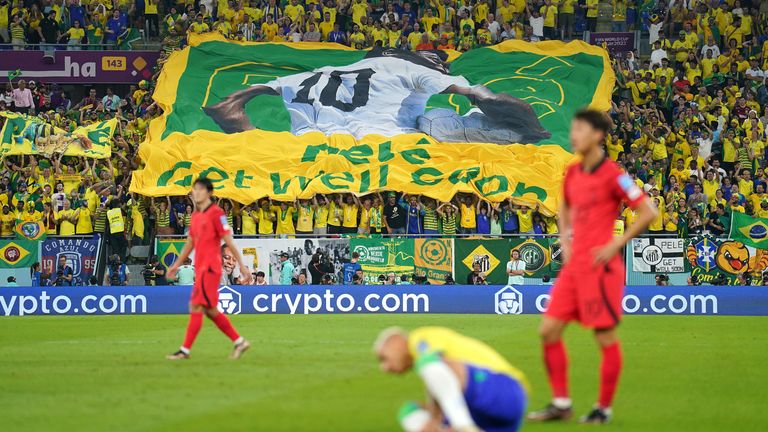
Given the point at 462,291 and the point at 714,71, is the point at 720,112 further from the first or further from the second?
the point at 462,291

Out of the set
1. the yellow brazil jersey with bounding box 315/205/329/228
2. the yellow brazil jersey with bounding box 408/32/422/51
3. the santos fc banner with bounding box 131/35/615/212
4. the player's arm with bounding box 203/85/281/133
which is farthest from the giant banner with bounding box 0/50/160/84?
the yellow brazil jersey with bounding box 315/205/329/228

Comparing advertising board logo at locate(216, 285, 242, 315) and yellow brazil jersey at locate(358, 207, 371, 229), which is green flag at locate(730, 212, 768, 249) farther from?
advertising board logo at locate(216, 285, 242, 315)

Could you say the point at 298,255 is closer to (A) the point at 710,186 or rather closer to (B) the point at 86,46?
(A) the point at 710,186

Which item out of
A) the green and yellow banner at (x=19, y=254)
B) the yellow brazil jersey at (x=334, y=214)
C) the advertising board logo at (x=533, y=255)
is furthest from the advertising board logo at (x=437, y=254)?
the green and yellow banner at (x=19, y=254)

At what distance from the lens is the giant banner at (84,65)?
3784 cm

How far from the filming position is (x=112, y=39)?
1511 inches

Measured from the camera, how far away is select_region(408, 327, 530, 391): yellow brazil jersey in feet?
20.9

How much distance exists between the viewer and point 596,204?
9.40 m

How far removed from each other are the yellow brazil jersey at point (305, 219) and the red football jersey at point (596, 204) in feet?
69.0

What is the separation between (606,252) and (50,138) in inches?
1025

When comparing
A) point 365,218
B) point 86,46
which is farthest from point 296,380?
point 86,46

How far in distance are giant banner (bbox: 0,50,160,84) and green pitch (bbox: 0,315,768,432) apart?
59.5ft

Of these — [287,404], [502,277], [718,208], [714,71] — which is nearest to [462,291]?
[502,277]

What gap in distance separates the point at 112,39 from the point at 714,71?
20225mm
